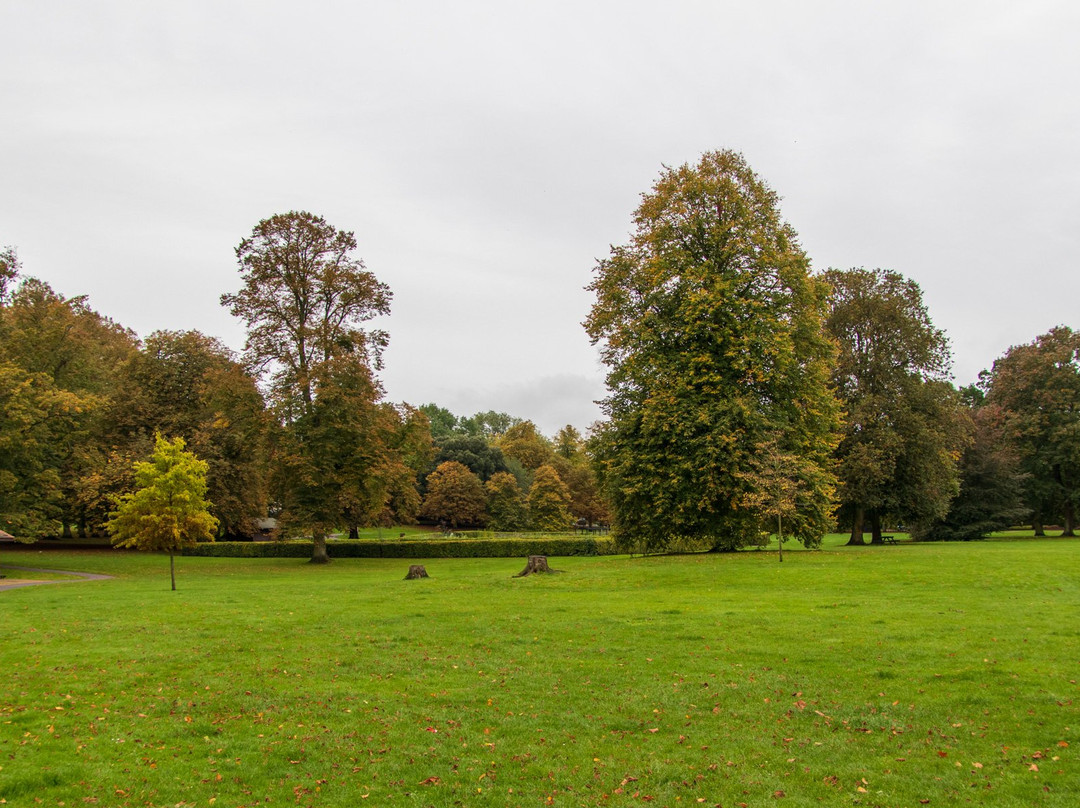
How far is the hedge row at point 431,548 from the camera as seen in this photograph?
41.4 metres

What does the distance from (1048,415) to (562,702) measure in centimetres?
5189

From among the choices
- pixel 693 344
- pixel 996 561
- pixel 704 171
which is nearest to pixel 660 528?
pixel 693 344

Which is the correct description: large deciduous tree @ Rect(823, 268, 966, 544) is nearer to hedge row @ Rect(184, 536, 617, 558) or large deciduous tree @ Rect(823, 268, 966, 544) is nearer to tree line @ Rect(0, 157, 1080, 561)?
tree line @ Rect(0, 157, 1080, 561)

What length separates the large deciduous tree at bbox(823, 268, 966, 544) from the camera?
127 feet

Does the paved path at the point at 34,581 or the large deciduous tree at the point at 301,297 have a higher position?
the large deciduous tree at the point at 301,297

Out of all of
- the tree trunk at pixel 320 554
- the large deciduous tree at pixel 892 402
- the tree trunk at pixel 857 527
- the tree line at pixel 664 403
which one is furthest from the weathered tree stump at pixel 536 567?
the tree trunk at pixel 857 527

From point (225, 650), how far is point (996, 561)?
21987 millimetres

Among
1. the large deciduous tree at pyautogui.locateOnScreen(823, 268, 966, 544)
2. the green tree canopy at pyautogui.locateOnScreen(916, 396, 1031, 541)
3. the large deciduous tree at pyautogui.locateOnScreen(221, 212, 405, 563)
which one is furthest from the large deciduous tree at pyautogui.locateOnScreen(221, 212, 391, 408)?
the green tree canopy at pyautogui.locateOnScreen(916, 396, 1031, 541)

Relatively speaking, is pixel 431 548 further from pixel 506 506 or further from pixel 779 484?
pixel 506 506

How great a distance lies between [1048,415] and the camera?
47.8m

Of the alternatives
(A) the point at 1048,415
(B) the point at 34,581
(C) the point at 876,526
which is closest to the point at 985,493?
(A) the point at 1048,415

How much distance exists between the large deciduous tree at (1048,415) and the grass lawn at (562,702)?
122 ft

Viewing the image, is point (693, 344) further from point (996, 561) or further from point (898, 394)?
point (898, 394)

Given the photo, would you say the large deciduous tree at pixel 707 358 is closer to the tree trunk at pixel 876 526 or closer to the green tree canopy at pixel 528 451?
the tree trunk at pixel 876 526
